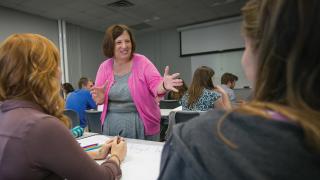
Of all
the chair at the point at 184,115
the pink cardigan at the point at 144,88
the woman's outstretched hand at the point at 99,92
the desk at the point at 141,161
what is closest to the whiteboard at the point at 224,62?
the chair at the point at 184,115

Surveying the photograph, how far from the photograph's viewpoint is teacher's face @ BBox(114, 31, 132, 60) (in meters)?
1.90

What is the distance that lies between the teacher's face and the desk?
64 cm

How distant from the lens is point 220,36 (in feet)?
24.0

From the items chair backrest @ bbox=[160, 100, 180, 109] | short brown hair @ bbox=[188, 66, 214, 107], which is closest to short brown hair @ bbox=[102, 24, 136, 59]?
short brown hair @ bbox=[188, 66, 214, 107]

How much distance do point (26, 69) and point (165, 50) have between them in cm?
772

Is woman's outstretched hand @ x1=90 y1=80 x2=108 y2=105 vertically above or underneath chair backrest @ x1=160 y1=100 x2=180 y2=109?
above

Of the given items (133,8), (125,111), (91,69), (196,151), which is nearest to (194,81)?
(125,111)

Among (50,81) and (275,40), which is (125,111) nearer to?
(50,81)

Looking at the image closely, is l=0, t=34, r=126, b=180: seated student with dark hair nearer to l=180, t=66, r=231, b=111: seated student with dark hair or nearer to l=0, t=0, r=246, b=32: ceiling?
l=180, t=66, r=231, b=111: seated student with dark hair

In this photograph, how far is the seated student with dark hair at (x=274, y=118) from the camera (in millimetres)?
400

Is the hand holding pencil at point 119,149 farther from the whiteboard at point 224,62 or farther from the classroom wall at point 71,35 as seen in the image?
the whiteboard at point 224,62

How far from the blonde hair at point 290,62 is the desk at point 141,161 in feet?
2.41

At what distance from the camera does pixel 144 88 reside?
187 centimetres

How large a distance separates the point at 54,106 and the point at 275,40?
2.69ft
